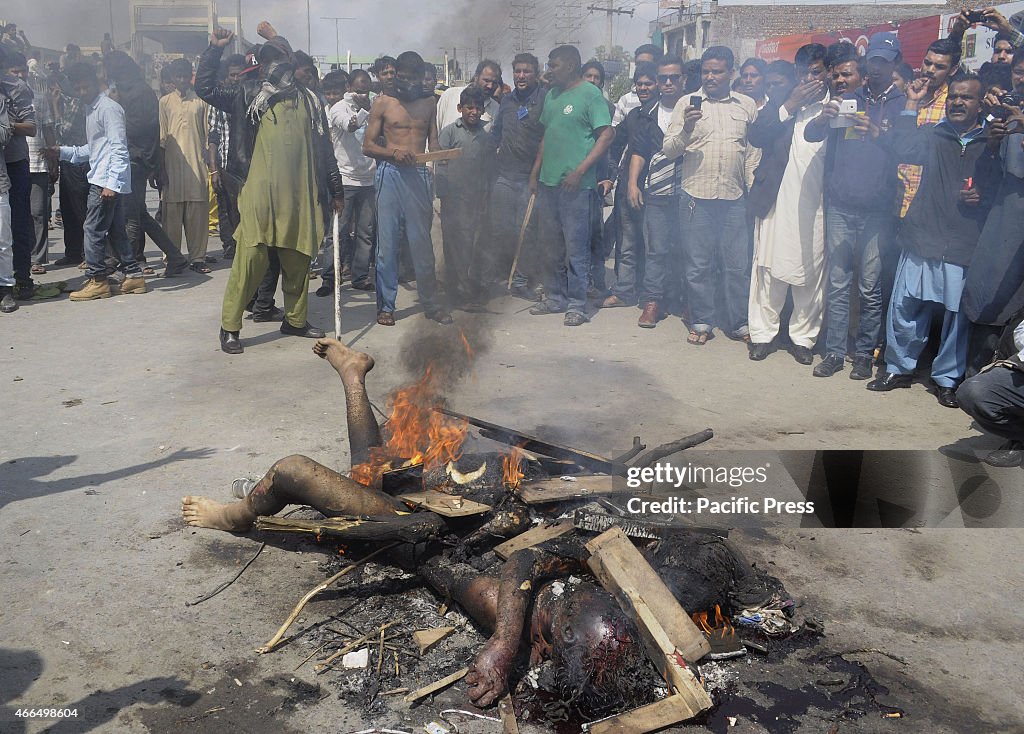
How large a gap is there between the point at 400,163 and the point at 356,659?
18.4 feet

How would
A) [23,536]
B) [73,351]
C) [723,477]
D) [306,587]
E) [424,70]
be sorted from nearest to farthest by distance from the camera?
[306,587] < [23,536] < [723,477] < [73,351] < [424,70]

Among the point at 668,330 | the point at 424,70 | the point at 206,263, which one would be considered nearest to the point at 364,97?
the point at 424,70

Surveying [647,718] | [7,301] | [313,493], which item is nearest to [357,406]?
[313,493]

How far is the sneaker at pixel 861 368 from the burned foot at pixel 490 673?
4691mm

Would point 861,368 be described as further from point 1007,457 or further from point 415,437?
point 415,437

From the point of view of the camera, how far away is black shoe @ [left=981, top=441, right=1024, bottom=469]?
516cm

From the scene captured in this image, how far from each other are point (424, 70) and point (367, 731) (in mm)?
6599

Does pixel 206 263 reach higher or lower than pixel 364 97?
lower

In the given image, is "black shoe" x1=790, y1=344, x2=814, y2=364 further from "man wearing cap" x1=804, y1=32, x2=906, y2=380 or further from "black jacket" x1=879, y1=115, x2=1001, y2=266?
"black jacket" x1=879, y1=115, x2=1001, y2=266

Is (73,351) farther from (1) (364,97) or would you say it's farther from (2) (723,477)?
(2) (723,477)

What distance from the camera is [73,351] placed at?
704 centimetres

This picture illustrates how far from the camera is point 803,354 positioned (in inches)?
285

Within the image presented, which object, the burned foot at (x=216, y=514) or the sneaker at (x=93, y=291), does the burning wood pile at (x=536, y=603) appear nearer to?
the burned foot at (x=216, y=514)

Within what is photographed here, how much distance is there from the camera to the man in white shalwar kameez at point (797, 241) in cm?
695
